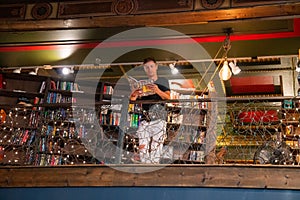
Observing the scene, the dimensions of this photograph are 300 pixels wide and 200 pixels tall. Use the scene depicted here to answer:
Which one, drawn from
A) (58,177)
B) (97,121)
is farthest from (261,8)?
(58,177)

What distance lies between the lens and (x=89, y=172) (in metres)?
4.53

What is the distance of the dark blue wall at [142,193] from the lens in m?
4.06

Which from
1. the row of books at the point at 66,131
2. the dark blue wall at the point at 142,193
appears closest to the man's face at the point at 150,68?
the dark blue wall at the point at 142,193

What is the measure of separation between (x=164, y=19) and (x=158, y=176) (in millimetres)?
2378

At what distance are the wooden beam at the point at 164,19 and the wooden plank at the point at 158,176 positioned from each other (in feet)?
7.38

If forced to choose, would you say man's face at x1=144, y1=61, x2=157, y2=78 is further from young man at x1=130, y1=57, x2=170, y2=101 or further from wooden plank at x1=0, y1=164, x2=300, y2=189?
wooden plank at x1=0, y1=164, x2=300, y2=189

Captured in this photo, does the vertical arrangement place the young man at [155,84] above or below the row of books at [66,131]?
above

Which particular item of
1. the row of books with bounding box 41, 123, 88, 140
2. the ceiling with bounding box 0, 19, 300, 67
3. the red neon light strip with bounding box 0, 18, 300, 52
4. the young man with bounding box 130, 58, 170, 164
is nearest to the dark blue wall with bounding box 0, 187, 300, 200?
the young man with bounding box 130, 58, 170, 164

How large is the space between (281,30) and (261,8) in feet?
2.82

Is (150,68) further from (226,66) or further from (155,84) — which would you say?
(226,66)

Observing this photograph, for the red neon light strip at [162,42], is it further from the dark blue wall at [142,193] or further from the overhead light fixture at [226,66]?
the dark blue wall at [142,193]

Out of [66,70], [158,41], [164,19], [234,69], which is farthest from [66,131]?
[234,69]

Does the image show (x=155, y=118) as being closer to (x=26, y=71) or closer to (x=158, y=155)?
(x=158, y=155)

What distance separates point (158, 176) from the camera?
434cm
